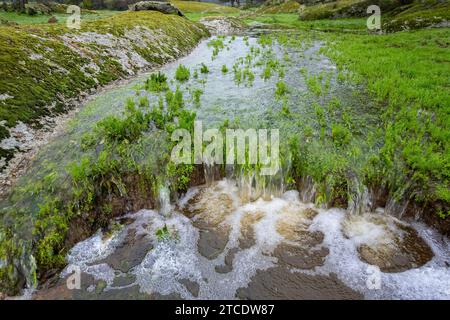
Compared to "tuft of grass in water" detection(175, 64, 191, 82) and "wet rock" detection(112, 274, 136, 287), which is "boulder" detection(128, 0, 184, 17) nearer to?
"tuft of grass in water" detection(175, 64, 191, 82)

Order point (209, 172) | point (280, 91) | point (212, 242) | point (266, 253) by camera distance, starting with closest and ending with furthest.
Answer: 1. point (266, 253)
2. point (212, 242)
3. point (209, 172)
4. point (280, 91)

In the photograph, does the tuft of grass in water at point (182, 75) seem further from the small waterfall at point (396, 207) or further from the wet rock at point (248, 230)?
the small waterfall at point (396, 207)

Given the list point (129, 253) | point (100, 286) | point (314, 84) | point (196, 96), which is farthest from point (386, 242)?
point (314, 84)

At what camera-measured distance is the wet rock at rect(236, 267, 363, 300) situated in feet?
21.1

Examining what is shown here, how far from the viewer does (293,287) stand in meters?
6.64

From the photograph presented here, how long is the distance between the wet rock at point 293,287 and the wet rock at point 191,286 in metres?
0.94

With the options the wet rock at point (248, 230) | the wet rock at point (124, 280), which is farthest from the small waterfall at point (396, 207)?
the wet rock at point (124, 280)

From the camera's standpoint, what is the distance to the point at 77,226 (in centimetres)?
817

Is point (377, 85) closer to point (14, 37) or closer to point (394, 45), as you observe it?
point (394, 45)

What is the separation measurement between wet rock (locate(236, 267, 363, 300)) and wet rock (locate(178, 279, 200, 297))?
94 cm

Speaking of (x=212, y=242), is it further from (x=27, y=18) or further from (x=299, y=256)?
(x=27, y=18)

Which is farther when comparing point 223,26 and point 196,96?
point 223,26

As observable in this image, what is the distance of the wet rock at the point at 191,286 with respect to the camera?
22.0 feet

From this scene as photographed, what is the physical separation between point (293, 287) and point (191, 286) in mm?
2341
